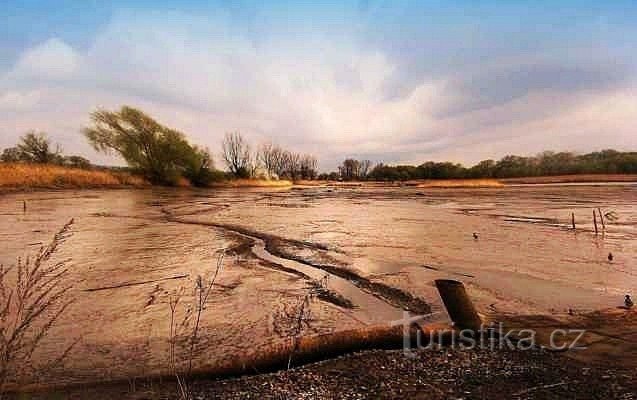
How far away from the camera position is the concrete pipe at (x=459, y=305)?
3.28 metres

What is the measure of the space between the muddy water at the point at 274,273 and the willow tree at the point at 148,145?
2867cm

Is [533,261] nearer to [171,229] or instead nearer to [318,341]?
[318,341]

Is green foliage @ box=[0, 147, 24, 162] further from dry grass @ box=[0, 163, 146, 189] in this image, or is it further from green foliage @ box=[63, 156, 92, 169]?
dry grass @ box=[0, 163, 146, 189]

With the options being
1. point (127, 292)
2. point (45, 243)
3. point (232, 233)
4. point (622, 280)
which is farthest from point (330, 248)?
point (45, 243)

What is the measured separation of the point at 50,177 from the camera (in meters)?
27.6

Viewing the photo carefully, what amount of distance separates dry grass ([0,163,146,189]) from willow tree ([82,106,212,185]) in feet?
12.0

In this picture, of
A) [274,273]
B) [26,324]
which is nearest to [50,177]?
[274,273]

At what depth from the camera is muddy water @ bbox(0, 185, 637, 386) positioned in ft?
11.2

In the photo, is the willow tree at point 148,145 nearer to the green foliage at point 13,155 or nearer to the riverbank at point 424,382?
the green foliage at point 13,155

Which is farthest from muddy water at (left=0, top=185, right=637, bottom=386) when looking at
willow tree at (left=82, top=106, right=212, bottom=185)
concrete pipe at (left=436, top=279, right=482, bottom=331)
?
willow tree at (left=82, top=106, right=212, bottom=185)

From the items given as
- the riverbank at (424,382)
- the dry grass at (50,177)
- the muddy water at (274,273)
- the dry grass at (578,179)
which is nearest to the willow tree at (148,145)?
the dry grass at (50,177)

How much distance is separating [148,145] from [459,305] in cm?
4150

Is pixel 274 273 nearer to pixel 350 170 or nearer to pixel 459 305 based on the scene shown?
pixel 459 305

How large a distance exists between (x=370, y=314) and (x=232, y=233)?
6.43 m
